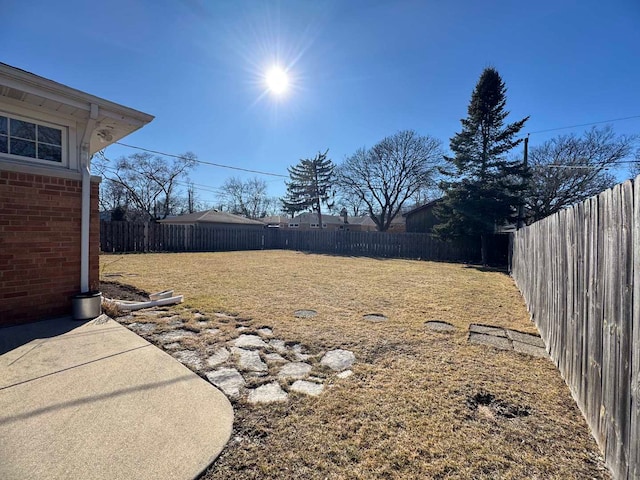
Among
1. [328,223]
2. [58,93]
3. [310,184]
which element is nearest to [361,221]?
[328,223]

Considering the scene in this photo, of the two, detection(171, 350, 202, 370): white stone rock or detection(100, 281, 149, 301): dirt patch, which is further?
detection(100, 281, 149, 301): dirt patch

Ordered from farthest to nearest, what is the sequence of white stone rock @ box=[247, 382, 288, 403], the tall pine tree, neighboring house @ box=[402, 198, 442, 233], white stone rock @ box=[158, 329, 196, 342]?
neighboring house @ box=[402, 198, 442, 233], the tall pine tree, white stone rock @ box=[158, 329, 196, 342], white stone rock @ box=[247, 382, 288, 403]

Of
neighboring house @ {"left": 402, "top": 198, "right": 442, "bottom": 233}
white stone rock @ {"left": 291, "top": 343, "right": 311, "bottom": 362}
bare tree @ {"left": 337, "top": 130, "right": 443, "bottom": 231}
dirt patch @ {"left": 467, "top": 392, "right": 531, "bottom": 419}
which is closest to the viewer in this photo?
dirt patch @ {"left": 467, "top": 392, "right": 531, "bottom": 419}

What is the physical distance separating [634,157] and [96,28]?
24.7 meters

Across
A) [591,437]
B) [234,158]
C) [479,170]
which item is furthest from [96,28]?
[234,158]

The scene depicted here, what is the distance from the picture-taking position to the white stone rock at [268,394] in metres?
1.97

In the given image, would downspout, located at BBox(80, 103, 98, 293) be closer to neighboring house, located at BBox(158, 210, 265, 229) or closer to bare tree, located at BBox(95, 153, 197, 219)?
neighboring house, located at BBox(158, 210, 265, 229)

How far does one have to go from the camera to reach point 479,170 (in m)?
12.7

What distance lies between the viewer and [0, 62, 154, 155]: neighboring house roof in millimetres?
2863

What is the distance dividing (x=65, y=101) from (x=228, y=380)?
3.58m

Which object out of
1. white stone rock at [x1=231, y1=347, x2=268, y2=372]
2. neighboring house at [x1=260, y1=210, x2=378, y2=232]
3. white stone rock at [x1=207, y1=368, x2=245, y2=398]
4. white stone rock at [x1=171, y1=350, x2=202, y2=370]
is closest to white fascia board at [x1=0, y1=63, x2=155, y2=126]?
white stone rock at [x1=171, y1=350, x2=202, y2=370]

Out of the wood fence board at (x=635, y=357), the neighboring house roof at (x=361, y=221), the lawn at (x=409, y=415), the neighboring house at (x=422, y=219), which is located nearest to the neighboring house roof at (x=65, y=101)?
the lawn at (x=409, y=415)

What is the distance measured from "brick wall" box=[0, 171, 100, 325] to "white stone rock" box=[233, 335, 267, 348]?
7.78 ft

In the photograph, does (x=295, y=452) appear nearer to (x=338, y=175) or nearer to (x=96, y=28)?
(x=96, y=28)
